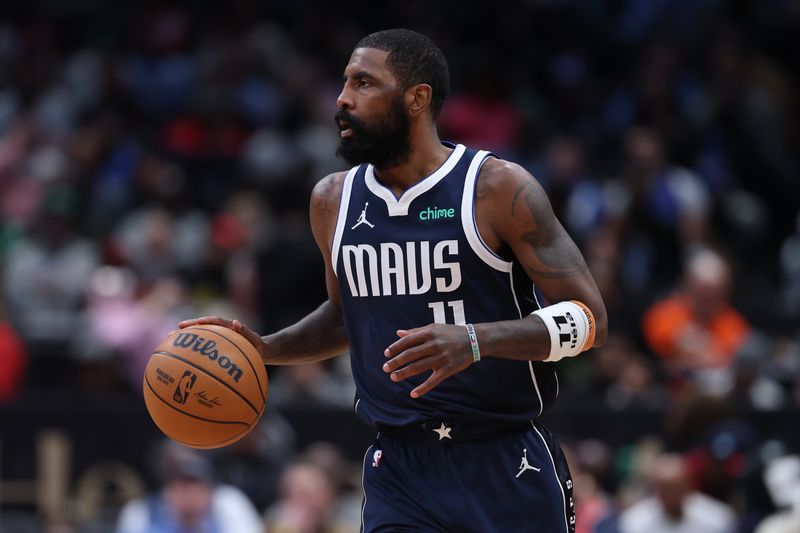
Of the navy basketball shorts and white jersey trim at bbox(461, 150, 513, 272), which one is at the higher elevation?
white jersey trim at bbox(461, 150, 513, 272)

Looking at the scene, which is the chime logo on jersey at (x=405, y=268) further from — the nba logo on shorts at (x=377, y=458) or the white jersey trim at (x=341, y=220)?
the nba logo on shorts at (x=377, y=458)

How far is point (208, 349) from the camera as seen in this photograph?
5582mm

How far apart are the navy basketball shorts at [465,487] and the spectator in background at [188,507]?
4.10 meters

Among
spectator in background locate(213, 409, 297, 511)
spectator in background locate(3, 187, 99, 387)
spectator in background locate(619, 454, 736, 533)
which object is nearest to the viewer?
spectator in background locate(619, 454, 736, 533)

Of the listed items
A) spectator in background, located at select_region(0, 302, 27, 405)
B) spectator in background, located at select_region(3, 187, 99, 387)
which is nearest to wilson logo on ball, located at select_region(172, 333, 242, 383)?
spectator in background, located at select_region(0, 302, 27, 405)

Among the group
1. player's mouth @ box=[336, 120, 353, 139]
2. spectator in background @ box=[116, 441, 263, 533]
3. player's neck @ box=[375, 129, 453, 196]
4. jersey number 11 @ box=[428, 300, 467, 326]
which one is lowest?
spectator in background @ box=[116, 441, 263, 533]

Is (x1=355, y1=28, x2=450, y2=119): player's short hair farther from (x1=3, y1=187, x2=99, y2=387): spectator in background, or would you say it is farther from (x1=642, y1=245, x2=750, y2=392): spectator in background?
(x1=3, y1=187, x2=99, y2=387): spectator in background

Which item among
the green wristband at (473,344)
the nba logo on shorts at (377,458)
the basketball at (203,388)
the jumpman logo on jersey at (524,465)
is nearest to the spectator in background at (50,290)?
the basketball at (203,388)

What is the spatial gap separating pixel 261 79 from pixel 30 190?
2843 mm

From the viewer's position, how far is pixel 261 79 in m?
15.9

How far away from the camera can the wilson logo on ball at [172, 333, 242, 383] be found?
18.2 feet

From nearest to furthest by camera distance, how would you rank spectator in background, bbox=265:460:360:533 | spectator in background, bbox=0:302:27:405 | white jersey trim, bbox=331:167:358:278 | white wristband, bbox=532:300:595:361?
1. white wristband, bbox=532:300:595:361
2. white jersey trim, bbox=331:167:358:278
3. spectator in background, bbox=265:460:360:533
4. spectator in background, bbox=0:302:27:405

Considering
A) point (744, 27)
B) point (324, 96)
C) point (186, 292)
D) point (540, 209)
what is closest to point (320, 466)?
point (186, 292)

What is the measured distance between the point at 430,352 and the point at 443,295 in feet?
2.36
